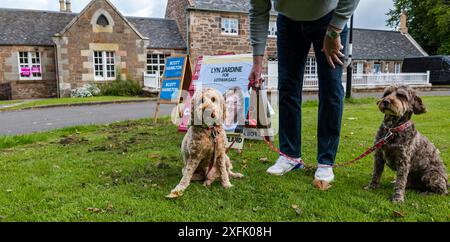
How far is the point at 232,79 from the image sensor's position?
5.89 metres

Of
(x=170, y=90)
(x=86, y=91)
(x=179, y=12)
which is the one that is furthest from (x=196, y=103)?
(x=179, y=12)

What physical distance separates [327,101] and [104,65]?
1917cm

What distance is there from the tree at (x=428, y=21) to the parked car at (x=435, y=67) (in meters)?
7.65

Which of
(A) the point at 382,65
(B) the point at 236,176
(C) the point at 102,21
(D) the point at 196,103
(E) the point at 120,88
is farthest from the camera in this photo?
(A) the point at 382,65

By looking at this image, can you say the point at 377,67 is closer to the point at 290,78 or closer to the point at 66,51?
the point at 66,51

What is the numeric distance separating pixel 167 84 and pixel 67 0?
19286 millimetres

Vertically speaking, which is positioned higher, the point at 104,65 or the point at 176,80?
the point at 104,65

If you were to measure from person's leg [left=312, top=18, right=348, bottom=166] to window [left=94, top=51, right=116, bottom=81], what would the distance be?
746 inches

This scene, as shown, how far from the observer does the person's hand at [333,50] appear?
3.21 meters

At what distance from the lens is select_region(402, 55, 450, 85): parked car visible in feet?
90.7

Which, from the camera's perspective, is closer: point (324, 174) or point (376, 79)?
point (324, 174)

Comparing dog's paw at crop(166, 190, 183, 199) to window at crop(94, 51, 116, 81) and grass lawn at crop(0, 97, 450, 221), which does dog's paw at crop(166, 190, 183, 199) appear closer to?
grass lawn at crop(0, 97, 450, 221)

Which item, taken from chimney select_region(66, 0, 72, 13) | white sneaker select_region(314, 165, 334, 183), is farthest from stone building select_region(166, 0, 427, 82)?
white sneaker select_region(314, 165, 334, 183)
